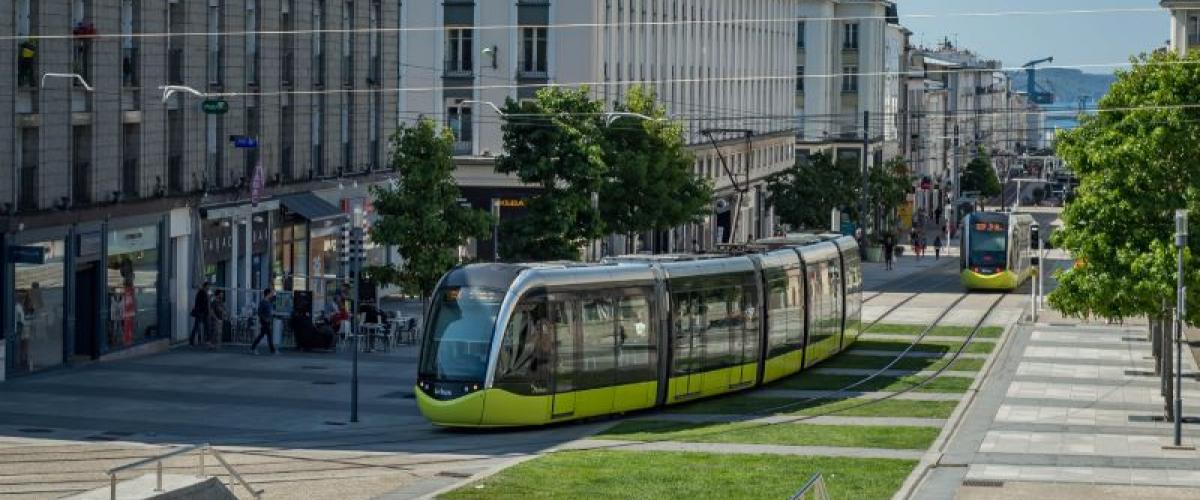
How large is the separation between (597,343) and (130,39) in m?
17.5

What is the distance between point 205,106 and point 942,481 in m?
25.7

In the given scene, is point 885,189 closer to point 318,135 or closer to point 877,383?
point 318,135

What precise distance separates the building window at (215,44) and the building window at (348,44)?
918 centimetres

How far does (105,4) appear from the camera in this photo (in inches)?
1919

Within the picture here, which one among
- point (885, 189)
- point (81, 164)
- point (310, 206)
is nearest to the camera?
point (81, 164)

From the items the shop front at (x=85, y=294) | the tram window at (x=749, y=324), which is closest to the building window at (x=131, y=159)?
the shop front at (x=85, y=294)

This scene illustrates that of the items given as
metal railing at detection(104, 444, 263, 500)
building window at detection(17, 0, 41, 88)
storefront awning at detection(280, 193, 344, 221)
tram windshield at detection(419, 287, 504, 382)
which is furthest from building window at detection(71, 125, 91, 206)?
metal railing at detection(104, 444, 263, 500)

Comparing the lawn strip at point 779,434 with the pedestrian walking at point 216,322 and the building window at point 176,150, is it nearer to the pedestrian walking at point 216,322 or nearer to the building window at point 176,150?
the pedestrian walking at point 216,322

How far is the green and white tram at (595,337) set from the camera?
3656 cm

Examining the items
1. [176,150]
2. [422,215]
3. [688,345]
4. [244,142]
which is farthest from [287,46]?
[688,345]

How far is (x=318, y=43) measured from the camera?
206 ft

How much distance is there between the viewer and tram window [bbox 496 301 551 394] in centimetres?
Result: 3653

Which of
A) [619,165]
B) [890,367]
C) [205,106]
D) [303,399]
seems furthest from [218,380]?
[619,165]

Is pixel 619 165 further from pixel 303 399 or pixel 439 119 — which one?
pixel 303 399
